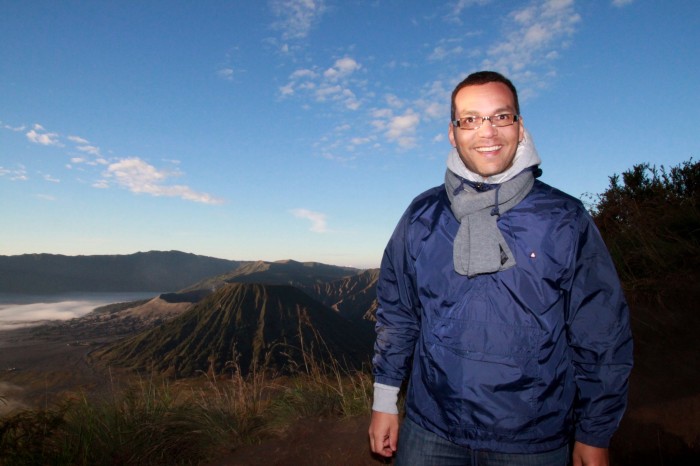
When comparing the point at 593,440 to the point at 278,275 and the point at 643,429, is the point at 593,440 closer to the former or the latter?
the point at 643,429

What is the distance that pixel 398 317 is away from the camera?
4.57 feet

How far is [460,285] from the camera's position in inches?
46.9

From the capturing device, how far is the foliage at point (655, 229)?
4191mm

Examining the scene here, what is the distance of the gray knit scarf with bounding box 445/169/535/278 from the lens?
45.3 inches

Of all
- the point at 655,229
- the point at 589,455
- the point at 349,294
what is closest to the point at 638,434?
the point at 589,455

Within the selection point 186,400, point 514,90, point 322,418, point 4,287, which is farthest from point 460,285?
point 4,287

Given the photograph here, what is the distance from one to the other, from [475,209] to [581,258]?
315 mm

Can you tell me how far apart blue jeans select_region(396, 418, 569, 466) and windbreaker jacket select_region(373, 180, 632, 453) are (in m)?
0.03

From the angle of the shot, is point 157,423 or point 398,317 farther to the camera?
point 157,423

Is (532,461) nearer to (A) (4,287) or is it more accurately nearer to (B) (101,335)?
(B) (101,335)

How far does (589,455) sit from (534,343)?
34 cm

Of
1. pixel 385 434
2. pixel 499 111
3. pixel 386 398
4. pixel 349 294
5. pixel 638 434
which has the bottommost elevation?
pixel 349 294

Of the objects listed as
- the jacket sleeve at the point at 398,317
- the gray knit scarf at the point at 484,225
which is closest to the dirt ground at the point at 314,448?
Result: the jacket sleeve at the point at 398,317

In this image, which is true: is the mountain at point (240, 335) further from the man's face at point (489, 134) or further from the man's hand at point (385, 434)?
the man's face at point (489, 134)
